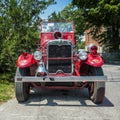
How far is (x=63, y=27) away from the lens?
12406 millimetres

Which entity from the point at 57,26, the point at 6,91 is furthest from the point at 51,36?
the point at 6,91

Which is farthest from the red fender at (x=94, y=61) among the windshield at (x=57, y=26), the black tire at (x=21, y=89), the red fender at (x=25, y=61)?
the windshield at (x=57, y=26)

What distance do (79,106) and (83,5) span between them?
27860 mm

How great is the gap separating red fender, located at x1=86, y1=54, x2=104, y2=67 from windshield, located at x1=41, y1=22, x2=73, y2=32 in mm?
2669

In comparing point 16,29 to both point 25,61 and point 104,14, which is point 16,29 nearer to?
point 25,61

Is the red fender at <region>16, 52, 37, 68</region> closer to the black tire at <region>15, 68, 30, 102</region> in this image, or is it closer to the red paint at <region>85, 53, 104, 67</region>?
the black tire at <region>15, 68, 30, 102</region>

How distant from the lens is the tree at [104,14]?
3192 centimetres

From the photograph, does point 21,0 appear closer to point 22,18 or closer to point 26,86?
point 22,18

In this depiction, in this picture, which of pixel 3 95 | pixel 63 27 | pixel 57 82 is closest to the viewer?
pixel 57 82

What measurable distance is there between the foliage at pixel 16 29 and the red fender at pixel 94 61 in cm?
449

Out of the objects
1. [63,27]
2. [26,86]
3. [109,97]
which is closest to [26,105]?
[26,86]

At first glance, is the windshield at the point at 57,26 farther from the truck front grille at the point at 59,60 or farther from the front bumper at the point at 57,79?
the front bumper at the point at 57,79

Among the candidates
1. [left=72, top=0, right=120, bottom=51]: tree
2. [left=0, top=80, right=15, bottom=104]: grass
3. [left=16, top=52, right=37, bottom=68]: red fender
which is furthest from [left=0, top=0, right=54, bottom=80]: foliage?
[left=72, top=0, right=120, bottom=51]: tree

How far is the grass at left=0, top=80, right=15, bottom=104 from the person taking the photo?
9.88 metres
